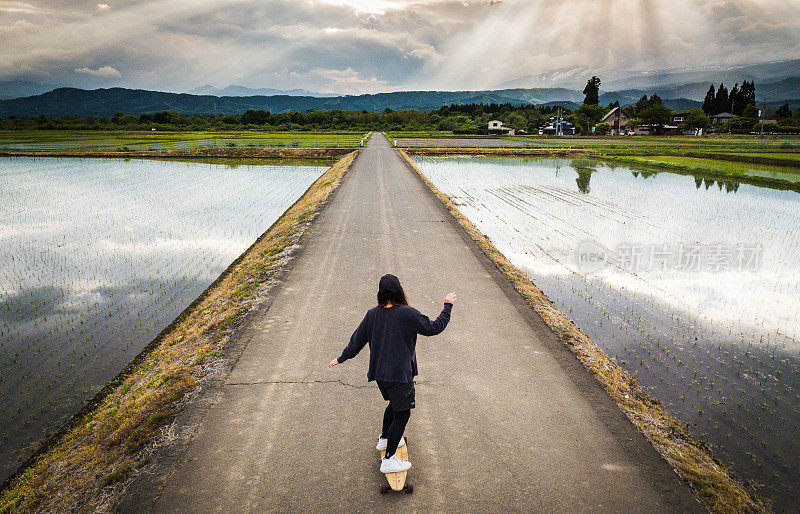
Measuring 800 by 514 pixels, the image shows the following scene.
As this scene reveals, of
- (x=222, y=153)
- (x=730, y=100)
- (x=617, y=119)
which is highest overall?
(x=730, y=100)

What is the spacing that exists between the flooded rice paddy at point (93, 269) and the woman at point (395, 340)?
14.9 feet

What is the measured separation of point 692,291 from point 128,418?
10.9 m

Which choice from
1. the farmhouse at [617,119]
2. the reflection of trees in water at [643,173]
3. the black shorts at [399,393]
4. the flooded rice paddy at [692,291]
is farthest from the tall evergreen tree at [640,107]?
the black shorts at [399,393]

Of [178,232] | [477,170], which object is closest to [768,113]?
[477,170]

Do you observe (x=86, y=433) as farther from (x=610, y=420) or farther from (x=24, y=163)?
(x=24, y=163)

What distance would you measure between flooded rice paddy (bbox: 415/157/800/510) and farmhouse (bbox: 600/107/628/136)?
7942 cm

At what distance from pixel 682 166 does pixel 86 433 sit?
38.5 metres

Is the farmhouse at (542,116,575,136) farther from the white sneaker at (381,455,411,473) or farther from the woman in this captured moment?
the white sneaker at (381,455,411,473)

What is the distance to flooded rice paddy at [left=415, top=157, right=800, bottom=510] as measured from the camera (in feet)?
18.5

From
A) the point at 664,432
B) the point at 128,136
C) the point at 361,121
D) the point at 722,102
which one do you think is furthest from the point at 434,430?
the point at 722,102

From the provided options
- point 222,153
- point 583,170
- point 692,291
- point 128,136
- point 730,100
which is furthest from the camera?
point 730,100

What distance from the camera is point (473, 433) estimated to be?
4707 mm

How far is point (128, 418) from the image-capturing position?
5.19 metres

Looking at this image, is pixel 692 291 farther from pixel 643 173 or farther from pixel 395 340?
pixel 643 173
